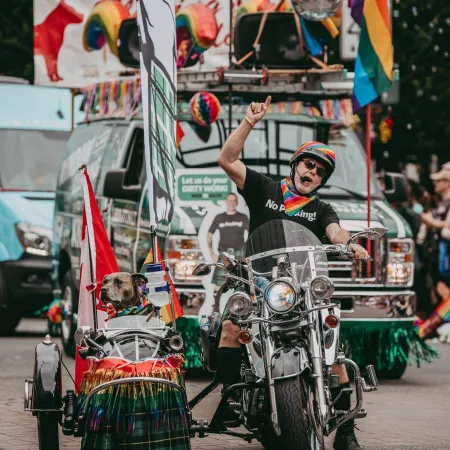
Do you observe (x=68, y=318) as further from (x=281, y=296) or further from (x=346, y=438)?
(x=281, y=296)

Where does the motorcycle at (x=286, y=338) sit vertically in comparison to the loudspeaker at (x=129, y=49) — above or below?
below

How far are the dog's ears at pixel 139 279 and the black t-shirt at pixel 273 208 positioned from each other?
39.9 inches

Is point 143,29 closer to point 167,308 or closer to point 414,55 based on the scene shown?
point 167,308

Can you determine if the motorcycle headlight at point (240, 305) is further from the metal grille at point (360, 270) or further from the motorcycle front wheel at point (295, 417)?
the metal grille at point (360, 270)

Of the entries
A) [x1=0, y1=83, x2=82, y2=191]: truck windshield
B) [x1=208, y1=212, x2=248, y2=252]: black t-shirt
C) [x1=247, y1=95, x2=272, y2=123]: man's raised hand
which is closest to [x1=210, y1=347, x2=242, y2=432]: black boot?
[x1=247, y1=95, x2=272, y2=123]: man's raised hand

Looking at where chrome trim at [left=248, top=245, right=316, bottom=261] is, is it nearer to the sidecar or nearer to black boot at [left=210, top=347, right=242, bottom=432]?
black boot at [left=210, top=347, right=242, bottom=432]

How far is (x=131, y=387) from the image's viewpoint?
6.79m

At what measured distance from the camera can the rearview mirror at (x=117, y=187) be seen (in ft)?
41.0

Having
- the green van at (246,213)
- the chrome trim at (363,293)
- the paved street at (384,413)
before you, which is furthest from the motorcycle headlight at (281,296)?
the chrome trim at (363,293)

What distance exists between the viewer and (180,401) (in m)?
6.93

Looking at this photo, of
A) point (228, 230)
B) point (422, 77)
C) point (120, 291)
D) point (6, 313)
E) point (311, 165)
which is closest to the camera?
point (120, 291)

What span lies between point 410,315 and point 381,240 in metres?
0.67

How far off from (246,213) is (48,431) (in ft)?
15.8

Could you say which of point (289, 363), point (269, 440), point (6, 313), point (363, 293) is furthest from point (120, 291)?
point (6, 313)
